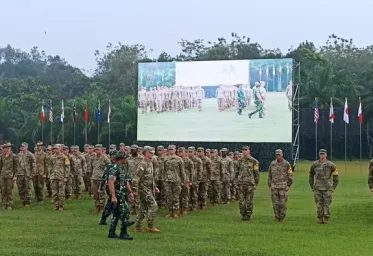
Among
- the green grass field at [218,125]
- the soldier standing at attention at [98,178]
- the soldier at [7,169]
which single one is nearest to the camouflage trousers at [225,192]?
the soldier standing at attention at [98,178]

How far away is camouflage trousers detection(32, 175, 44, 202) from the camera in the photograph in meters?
19.0

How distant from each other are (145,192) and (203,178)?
5.42 m

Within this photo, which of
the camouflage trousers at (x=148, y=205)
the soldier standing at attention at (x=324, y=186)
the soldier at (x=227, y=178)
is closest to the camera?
the camouflage trousers at (x=148, y=205)

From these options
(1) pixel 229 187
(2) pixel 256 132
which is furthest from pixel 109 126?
(1) pixel 229 187

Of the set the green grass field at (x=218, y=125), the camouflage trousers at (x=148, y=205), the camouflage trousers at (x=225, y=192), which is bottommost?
the camouflage trousers at (x=225, y=192)

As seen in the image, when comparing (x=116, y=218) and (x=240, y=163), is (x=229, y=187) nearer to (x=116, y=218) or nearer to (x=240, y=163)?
(x=240, y=163)

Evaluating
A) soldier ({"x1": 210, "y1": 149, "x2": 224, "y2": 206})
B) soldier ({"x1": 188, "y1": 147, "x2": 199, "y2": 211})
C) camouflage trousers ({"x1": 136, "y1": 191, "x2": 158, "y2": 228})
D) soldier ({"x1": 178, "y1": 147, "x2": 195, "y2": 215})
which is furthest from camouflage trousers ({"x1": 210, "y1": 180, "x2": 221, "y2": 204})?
camouflage trousers ({"x1": 136, "y1": 191, "x2": 158, "y2": 228})

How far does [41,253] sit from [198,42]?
55.3 meters

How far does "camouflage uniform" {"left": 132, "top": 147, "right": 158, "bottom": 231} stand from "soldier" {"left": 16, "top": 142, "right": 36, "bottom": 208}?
19.1 ft

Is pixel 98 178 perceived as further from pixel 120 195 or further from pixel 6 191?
pixel 120 195

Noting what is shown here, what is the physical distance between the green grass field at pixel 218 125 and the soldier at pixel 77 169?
12475 mm

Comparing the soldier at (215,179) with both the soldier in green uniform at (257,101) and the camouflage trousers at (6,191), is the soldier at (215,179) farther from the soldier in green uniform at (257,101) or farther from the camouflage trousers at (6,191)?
the soldier in green uniform at (257,101)

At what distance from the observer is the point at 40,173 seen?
1934cm

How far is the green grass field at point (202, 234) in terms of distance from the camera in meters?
10.5
